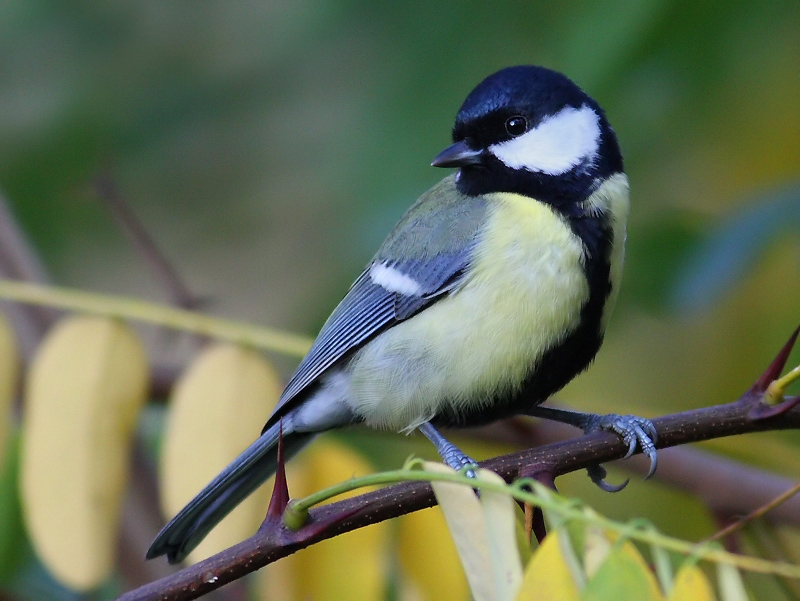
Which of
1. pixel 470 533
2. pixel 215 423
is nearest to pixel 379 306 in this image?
pixel 215 423

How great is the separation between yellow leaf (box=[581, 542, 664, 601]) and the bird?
0.52 meters

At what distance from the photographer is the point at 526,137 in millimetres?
1390

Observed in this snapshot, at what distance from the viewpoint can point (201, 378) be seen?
1199 millimetres

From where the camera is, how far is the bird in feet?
4.05

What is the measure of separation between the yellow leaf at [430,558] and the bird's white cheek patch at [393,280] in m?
0.38

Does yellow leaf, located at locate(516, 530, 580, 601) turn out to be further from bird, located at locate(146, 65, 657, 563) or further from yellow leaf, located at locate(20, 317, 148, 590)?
yellow leaf, located at locate(20, 317, 148, 590)

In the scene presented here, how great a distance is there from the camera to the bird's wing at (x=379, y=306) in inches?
52.5

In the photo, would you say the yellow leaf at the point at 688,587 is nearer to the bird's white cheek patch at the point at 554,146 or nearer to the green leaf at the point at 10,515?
the bird's white cheek patch at the point at 554,146

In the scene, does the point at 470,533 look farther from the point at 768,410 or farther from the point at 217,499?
the point at 217,499

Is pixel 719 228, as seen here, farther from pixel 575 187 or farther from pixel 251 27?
pixel 251 27

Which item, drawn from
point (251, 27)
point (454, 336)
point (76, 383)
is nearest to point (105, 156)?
point (251, 27)

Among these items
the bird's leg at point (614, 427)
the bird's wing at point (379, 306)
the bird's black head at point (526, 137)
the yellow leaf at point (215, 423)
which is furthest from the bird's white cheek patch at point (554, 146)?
the yellow leaf at point (215, 423)

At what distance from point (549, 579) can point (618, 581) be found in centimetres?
5

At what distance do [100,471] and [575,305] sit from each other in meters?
0.67
